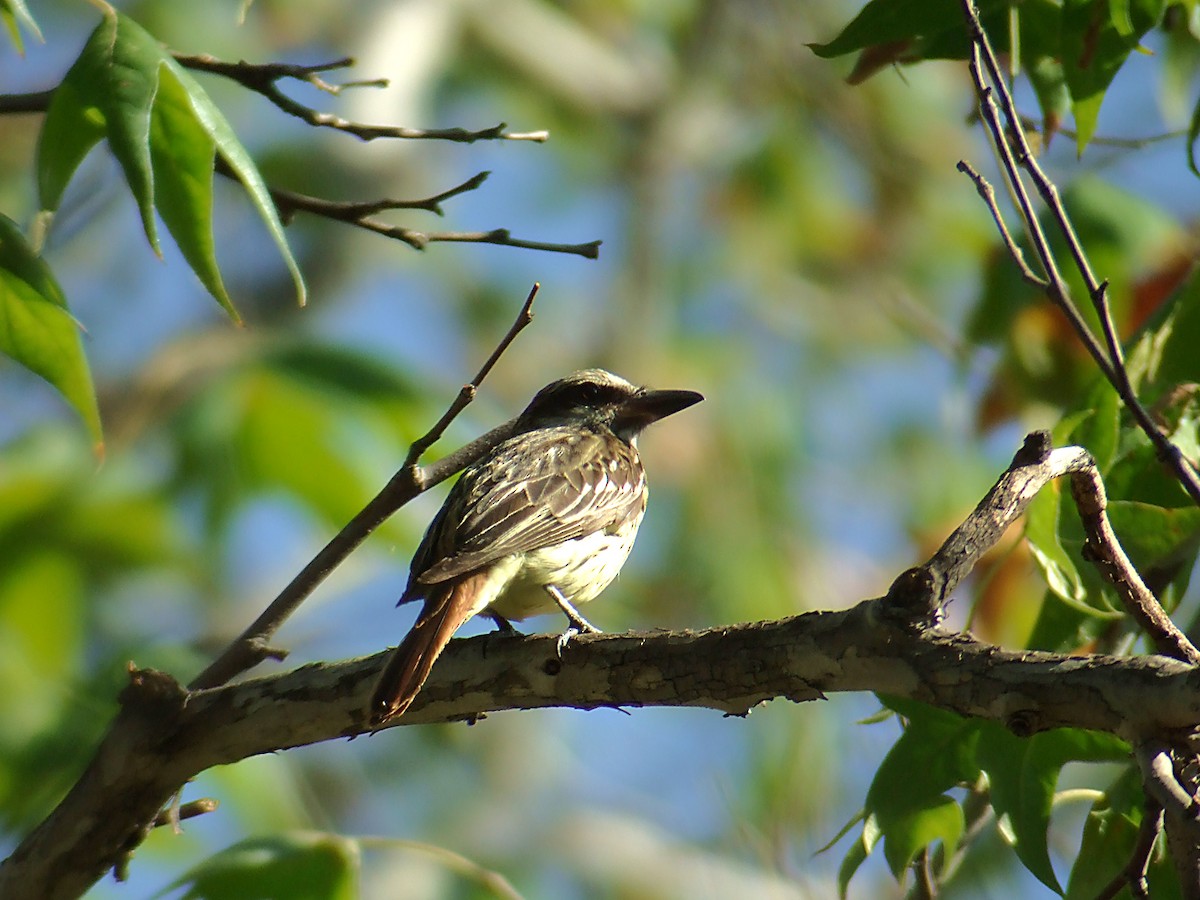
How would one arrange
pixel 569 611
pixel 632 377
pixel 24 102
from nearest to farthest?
1. pixel 24 102
2. pixel 569 611
3. pixel 632 377

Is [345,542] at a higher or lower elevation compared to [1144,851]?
lower

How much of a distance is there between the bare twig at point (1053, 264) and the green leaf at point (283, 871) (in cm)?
221

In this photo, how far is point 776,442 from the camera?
39.6 ft

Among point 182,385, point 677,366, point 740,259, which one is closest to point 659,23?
point 740,259

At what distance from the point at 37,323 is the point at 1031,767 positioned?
7.69 feet

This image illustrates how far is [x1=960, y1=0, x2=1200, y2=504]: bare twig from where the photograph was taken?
242cm

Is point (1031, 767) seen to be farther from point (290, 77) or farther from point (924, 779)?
point (290, 77)

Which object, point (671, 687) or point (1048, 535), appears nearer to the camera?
point (671, 687)

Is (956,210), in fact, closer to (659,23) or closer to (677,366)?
(677,366)

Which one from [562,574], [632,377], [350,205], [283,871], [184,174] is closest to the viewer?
[184,174]

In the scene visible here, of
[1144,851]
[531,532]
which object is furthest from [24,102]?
[1144,851]

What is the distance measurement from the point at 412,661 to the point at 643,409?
8.91 feet

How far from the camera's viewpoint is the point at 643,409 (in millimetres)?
5617

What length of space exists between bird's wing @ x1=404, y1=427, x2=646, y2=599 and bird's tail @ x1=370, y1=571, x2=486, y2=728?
202mm
